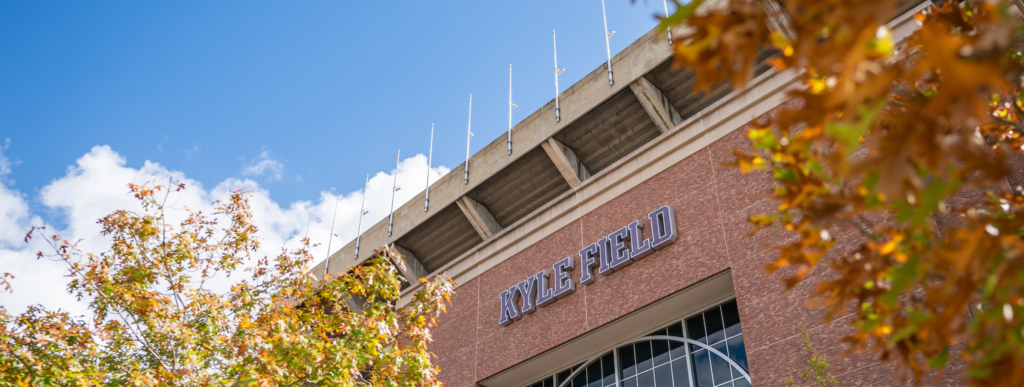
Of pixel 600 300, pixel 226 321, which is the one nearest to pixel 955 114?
pixel 226 321

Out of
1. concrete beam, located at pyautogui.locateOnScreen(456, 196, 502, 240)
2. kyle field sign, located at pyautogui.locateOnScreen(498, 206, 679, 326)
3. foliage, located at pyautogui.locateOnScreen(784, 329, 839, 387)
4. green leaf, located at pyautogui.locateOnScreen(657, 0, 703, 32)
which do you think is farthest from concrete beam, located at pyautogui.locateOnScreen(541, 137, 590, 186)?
green leaf, located at pyautogui.locateOnScreen(657, 0, 703, 32)

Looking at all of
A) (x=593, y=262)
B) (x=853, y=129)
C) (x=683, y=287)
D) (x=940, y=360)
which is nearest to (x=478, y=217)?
(x=593, y=262)

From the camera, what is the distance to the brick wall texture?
14.2 metres

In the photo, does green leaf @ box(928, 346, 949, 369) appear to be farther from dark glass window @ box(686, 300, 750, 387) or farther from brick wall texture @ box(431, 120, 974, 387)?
dark glass window @ box(686, 300, 750, 387)

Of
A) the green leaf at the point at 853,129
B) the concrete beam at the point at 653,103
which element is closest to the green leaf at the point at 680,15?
the green leaf at the point at 853,129

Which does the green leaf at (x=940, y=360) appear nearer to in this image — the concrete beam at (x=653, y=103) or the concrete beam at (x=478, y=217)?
the concrete beam at (x=653, y=103)

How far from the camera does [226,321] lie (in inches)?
516

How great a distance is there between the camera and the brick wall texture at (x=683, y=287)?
1416 centimetres

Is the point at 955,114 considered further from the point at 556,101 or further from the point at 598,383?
the point at 556,101

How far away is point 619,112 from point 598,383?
9.21 meters

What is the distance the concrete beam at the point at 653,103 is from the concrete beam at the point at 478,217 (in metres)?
7.64

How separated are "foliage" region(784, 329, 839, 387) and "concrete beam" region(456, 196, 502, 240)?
14.5 metres

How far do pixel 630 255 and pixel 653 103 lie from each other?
20.9 ft

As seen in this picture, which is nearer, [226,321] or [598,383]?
[226,321]
